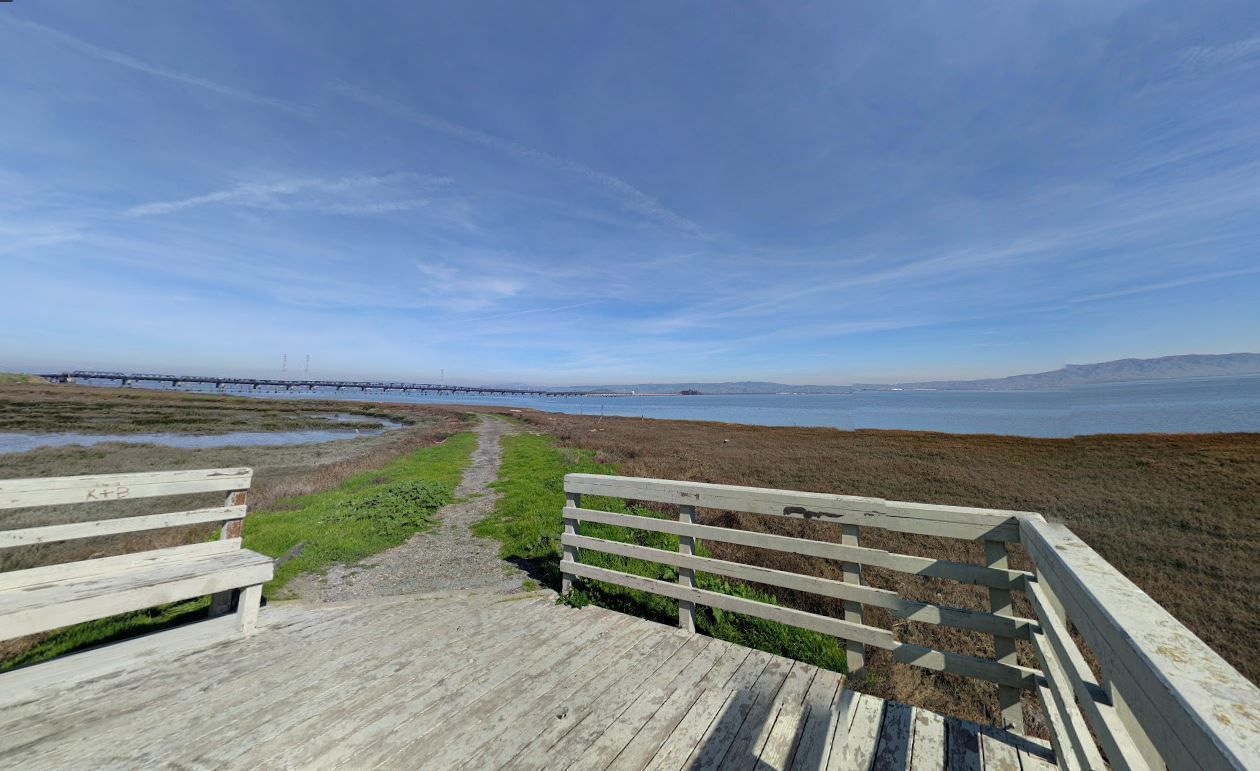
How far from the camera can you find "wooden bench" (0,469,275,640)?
137 inches

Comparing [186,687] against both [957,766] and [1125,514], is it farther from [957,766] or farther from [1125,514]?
[1125,514]

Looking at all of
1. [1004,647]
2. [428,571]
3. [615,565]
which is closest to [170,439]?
[428,571]

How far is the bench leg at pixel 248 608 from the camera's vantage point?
14.5ft

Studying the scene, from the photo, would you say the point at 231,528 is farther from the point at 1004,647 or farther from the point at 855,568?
the point at 1004,647


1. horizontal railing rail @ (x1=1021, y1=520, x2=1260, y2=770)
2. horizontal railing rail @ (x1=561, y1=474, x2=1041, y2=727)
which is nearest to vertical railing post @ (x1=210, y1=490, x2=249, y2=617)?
horizontal railing rail @ (x1=561, y1=474, x2=1041, y2=727)

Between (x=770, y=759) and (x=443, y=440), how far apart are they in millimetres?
29068

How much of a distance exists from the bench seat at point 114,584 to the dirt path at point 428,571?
1917mm

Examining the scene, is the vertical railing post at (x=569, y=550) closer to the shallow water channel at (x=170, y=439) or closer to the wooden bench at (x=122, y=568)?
the wooden bench at (x=122, y=568)

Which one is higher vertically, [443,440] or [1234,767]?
[1234,767]

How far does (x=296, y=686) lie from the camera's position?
357 cm

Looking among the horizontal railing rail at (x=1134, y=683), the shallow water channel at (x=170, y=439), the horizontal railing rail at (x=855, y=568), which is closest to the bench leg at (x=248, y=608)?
the horizontal railing rail at (x=855, y=568)

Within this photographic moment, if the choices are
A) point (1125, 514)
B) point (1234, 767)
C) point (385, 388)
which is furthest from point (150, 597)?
point (385, 388)

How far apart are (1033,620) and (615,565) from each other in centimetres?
474

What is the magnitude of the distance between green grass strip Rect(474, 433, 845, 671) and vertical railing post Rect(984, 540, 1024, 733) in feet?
4.13
